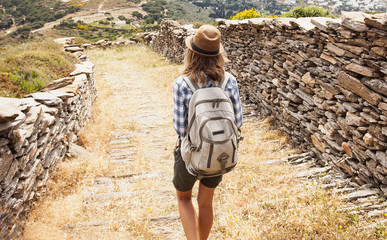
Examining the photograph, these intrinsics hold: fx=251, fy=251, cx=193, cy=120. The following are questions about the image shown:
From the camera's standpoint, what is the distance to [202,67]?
202 cm

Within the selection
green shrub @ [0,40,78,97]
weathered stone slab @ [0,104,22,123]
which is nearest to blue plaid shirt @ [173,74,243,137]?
weathered stone slab @ [0,104,22,123]

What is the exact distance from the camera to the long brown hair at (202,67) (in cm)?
197

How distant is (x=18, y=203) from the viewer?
303 centimetres

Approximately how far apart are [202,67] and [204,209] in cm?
131

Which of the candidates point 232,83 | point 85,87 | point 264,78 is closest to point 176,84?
point 232,83

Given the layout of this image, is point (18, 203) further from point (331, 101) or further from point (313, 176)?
point (331, 101)

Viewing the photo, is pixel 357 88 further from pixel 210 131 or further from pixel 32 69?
pixel 32 69

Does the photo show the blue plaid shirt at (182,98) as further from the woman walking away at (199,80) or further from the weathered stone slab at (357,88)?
the weathered stone slab at (357,88)

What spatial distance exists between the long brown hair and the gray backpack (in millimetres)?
69

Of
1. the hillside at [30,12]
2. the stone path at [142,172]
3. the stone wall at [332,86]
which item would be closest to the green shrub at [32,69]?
the stone path at [142,172]

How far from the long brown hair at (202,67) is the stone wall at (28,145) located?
209 cm

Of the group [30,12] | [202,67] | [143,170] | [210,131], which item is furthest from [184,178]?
[30,12]

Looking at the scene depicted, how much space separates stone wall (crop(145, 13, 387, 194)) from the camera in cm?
310

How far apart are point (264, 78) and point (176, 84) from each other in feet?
15.8
